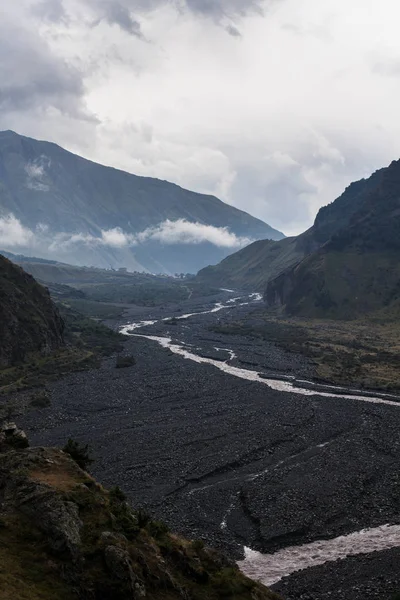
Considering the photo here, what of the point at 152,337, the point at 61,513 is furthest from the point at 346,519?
the point at 152,337

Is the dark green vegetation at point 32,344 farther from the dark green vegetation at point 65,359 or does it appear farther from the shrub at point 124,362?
the shrub at point 124,362

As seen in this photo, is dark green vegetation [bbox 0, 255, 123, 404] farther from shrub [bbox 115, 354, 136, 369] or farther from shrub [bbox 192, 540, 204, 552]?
shrub [bbox 192, 540, 204, 552]

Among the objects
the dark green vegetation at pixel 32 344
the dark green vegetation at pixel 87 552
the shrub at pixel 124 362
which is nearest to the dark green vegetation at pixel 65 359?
the dark green vegetation at pixel 32 344

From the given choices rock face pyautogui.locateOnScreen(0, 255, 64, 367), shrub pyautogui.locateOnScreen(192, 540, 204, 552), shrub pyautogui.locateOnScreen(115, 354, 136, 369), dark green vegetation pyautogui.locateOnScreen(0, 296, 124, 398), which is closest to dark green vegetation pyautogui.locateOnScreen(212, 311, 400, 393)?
shrub pyautogui.locateOnScreen(115, 354, 136, 369)

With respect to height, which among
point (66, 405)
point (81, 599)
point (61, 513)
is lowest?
point (66, 405)

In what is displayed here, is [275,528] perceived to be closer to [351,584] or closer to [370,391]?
[351,584]

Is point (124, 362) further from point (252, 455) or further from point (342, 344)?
point (342, 344)

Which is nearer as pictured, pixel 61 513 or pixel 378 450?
pixel 61 513
